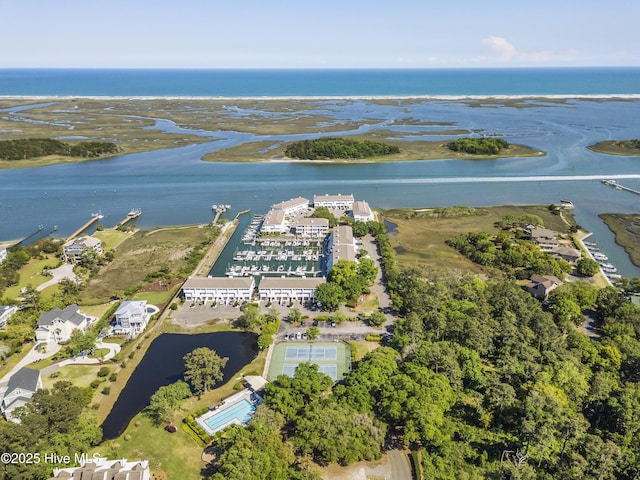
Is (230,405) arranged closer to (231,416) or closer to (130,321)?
(231,416)

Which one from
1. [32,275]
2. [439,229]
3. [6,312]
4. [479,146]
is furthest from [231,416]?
[479,146]

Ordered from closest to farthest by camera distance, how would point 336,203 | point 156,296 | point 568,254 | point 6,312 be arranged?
1. point 6,312
2. point 156,296
3. point 568,254
4. point 336,203

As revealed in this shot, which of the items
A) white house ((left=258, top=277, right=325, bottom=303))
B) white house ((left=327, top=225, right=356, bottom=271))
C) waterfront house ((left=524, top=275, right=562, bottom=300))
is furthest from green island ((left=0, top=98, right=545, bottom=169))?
white house ((left=258, top=277, right=325, bottom=303))

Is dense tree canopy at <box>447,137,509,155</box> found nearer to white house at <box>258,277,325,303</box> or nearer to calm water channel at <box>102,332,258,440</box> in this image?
white house at <box>258,277,325,303</box>

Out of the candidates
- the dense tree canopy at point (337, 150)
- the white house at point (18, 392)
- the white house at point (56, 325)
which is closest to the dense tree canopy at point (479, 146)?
the dense tree canopy at point (337, 150)

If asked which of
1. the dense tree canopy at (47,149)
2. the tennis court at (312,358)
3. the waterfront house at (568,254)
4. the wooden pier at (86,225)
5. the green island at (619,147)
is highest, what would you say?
the green island at (619,147)

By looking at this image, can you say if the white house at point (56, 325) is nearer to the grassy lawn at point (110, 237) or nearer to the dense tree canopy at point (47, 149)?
the grassy lawn at point (110, 237)

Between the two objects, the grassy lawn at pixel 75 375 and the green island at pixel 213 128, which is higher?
the green island at pixel 213 128
